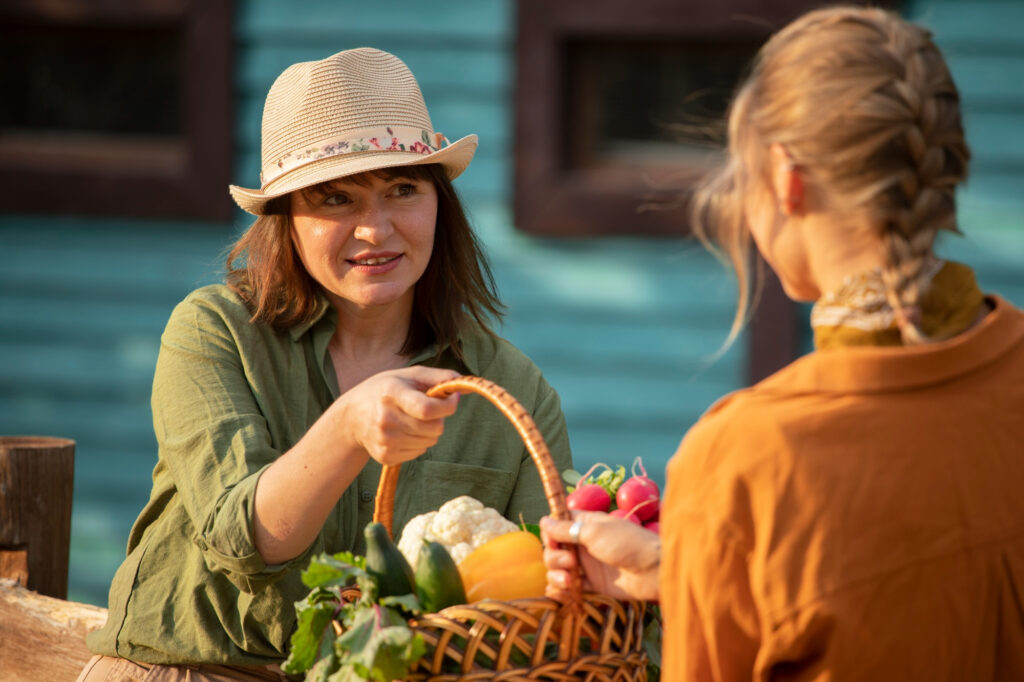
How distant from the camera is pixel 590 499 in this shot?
71.3 inches

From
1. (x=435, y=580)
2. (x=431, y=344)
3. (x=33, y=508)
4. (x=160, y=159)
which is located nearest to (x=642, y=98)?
(x=160, y=159)

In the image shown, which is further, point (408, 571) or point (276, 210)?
point (276, 210)

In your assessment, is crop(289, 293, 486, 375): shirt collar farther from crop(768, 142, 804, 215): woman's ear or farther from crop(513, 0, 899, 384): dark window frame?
crop(513, 0, 899, 384): dark window frame

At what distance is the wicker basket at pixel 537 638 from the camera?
142cm

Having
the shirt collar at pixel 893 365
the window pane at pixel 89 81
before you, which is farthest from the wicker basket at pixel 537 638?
the window pane at pixel 89 81

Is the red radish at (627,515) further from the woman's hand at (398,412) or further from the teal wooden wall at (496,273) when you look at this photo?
the teal wooden wall at (496,273)

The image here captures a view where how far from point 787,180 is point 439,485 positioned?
118cm

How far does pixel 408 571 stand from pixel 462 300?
1005mm

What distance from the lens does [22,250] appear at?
4.81 metres

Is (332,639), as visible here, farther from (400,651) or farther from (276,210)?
(276,210)

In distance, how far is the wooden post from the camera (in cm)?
268

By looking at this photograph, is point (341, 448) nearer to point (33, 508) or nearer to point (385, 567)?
point (385, 567)

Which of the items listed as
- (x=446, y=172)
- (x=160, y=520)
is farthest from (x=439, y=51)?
(x=160, y=520)

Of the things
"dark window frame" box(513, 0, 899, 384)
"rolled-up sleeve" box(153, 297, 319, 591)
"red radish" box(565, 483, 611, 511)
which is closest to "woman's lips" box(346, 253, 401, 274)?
"rolled-up sleeve" box(153, 297, 319, 591)
